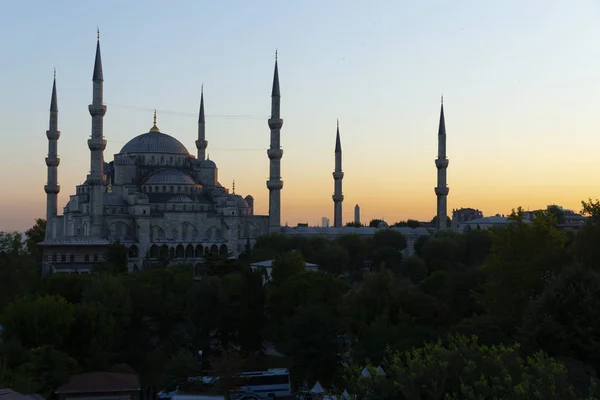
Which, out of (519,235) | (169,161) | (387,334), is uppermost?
(169,161)

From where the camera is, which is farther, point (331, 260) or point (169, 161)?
point (169, 161)

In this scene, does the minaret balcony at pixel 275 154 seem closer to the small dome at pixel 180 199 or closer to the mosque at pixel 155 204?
the mosque at pixel 155 204

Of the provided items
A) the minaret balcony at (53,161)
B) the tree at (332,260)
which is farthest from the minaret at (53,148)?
the tree at (332,260)

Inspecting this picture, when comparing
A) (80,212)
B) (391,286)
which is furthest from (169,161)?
(391,286)

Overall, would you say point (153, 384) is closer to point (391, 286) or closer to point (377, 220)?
point (391, 286)

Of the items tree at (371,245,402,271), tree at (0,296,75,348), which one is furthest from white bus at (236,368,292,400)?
tree at (371,245,402,271)
